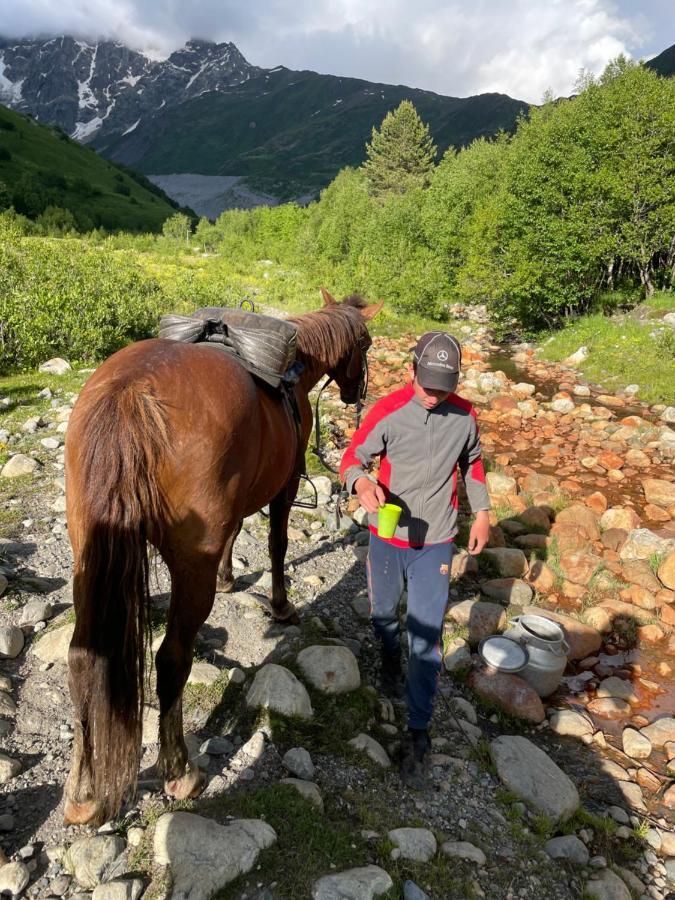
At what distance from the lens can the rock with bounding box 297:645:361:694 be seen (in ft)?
10.8

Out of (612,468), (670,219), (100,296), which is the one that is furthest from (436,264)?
(612,468)

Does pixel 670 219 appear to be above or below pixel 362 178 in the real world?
below

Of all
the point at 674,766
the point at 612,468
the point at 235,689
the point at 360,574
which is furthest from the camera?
the point at 612,468

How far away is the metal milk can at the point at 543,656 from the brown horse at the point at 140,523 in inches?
105

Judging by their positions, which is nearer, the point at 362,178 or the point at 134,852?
the point at 134,852

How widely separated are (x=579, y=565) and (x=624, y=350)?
10.4 meters

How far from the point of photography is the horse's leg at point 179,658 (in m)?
2.36

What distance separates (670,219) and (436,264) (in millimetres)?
8435

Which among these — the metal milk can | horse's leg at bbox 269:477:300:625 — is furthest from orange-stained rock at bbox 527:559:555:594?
horse's leg at bbox 269:477:300:625

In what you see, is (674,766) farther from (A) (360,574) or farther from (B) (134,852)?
(B) (134,852)

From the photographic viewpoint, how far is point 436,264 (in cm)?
2122

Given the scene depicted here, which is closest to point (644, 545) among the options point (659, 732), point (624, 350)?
point (659, 732)

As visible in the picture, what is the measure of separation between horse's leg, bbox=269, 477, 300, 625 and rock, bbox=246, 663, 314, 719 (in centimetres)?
92

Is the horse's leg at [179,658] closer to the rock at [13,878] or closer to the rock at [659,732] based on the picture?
the rock at [13,878]
